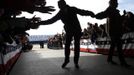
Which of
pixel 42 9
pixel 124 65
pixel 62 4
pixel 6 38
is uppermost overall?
pixel 62 4

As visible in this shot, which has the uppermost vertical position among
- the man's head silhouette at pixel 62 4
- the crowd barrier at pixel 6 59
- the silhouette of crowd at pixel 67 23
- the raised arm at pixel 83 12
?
the man's head silhouette at pixel 62 4

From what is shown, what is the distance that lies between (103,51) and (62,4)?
344 inches

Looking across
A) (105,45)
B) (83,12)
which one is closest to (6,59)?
(83,12)

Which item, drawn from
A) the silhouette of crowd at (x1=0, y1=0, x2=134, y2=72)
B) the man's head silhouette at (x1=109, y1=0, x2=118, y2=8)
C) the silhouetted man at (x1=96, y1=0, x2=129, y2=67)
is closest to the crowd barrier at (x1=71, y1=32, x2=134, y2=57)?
the silhouette of crowd at (x1=0, y1=0, x2=134, y2=72)

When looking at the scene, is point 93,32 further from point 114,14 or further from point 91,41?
point 114,14

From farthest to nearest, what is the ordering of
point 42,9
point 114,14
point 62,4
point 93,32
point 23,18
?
point 93,32 → point 114,14 → point 62,4 → point 23,18 → point 42,9

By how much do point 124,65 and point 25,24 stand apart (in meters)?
6.09

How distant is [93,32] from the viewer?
20.2m

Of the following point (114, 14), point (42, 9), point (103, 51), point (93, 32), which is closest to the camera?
point (42, 9)

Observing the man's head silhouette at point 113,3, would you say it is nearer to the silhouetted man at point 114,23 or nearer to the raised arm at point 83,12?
the silhouetted man at point 114,23

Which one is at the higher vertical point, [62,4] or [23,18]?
[62,4]

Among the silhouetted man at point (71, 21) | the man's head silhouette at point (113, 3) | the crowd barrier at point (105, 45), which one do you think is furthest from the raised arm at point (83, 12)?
the crowd barrier at point (105, 45)

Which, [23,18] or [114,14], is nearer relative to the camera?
[23,18]

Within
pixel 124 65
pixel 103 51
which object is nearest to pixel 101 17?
pixel 124 65
